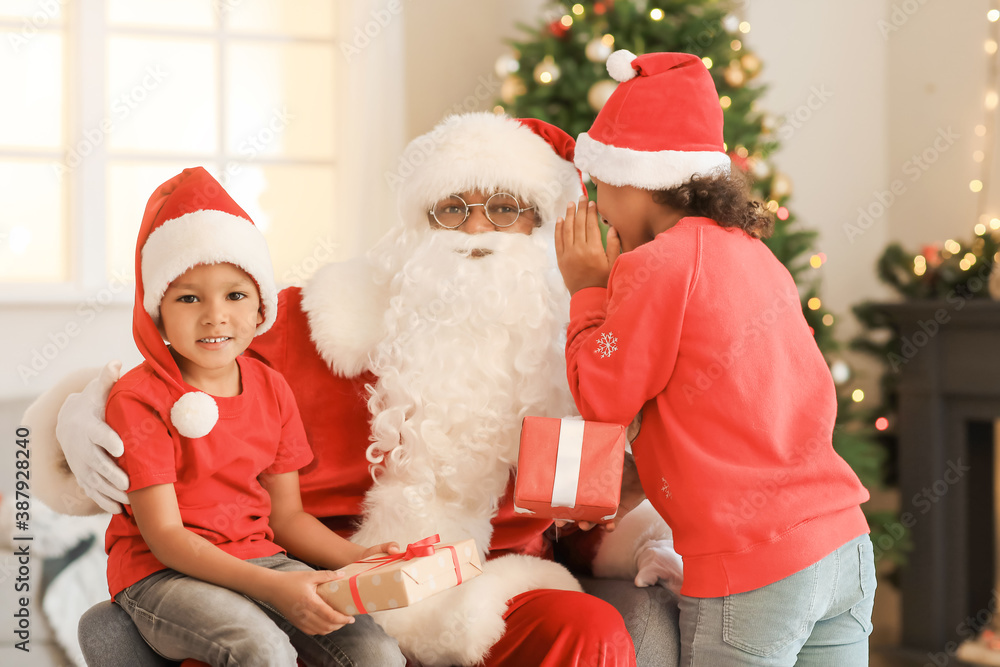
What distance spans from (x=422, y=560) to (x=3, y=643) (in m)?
1.44

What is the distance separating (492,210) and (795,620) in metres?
0.96

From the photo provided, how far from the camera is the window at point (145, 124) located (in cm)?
321

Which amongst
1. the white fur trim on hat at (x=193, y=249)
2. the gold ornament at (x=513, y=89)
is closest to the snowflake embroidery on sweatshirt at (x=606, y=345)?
the white fur trim on hat at (x=193, y=249)

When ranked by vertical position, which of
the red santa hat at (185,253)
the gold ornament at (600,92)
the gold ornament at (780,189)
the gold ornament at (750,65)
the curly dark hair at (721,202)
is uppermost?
the gold ornament at (750,65)

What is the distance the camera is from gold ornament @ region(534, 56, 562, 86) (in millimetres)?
2816

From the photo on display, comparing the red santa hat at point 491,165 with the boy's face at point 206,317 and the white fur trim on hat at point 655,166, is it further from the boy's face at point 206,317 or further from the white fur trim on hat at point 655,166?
the boy's face at point 206,317

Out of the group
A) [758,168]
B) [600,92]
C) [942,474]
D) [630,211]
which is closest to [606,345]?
[630,211]

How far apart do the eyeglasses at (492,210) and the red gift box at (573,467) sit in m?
0.55

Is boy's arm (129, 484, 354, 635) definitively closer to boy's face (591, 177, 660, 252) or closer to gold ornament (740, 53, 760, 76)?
boy's face (591, 177, 660, 252)

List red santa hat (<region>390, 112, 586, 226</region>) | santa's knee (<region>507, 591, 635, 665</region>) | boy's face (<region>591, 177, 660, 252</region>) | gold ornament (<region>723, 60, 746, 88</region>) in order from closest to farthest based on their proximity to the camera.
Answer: santa's knee (<region>507, 591, 635, 665</region>) < boy's face (<region>591, 177, 660, 252</region>) < red santa hat (<region>390, 112, 586, 226</region>) < gold ornament (<region>723, 60, 746, 88</region>)

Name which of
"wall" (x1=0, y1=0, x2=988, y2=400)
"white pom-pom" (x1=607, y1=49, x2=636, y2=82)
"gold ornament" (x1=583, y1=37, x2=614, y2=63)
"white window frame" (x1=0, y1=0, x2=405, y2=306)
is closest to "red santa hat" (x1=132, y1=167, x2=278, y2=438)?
"white pom-pom" (x1=607, y1=49, x2=636, y2=82)

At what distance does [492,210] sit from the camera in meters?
1.73

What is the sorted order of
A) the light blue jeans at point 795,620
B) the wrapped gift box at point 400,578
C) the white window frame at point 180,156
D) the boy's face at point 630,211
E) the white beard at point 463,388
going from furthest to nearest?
the white window frame at point 180,156 → the white beard at point 463,388 → the boy's face at point 630,211 → the light blue jeans at point 795,620 → the wrapped gift box at point 400,578

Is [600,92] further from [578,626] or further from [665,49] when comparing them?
[578,626]
